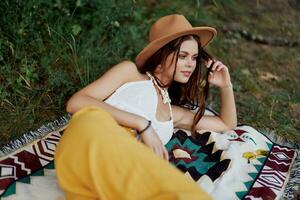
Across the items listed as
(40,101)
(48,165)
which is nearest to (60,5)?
(40,101)

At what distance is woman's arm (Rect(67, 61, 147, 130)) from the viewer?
251 cm

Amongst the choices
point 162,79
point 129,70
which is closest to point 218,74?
point 162,79

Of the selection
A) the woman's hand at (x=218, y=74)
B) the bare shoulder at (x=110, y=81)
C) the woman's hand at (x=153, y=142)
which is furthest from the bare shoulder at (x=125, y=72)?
the woman's hand at (x=218, y=74)

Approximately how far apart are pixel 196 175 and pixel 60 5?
174 centimetres

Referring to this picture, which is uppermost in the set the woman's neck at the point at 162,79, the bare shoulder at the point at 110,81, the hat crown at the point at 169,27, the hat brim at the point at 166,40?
the hat crown at the point at 169,27

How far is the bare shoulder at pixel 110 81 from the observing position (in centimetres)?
258

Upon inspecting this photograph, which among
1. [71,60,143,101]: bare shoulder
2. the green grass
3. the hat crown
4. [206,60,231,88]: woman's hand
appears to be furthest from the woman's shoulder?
the green grass

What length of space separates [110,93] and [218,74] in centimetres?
73

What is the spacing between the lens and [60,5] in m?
3.81

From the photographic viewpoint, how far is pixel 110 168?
199 centimetres

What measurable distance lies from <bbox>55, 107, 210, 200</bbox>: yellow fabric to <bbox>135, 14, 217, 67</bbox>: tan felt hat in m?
0.68

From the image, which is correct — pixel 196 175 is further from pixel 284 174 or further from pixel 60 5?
pixel 60 5

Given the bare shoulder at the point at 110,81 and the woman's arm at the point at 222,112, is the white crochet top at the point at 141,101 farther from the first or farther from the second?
the woman's arm at the point at 222,112

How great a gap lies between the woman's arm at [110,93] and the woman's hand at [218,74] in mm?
497
